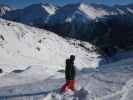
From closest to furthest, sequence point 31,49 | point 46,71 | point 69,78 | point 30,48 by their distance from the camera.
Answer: point 69,78 < point 46,71 < point 31,49 < point 30,48

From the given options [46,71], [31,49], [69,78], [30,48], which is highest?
[69,78]

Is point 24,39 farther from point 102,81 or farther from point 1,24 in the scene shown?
point 102,81

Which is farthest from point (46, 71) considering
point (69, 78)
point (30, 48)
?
point (30, 48)

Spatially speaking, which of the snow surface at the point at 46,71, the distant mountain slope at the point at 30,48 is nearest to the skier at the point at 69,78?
the snow surface at the point at 46,71

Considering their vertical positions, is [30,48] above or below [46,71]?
above

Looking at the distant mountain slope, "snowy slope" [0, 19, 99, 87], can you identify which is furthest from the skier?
the distant mountain slope

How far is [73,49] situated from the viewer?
9362cm

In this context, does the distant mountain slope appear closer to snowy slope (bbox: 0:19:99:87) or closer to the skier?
snowy slope (bbox: 0:19:99:87)

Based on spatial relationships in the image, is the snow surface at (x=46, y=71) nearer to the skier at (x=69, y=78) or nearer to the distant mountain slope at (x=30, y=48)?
the distant mountain slope at (x=30, y=48)

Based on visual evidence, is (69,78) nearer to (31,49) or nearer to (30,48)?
(31,49)

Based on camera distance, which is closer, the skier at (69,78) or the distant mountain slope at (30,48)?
the skier at (69,78)

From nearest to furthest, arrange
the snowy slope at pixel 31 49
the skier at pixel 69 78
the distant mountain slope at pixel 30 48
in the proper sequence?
the skier at pixel 69 78
the snowy slope at pixel 31 49
the distant mountain slope at pixel 30 48

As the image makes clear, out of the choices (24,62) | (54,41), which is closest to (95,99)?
(24,62)

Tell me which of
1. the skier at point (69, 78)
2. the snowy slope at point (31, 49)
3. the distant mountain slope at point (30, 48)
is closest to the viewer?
the skier at point (69, 78)
